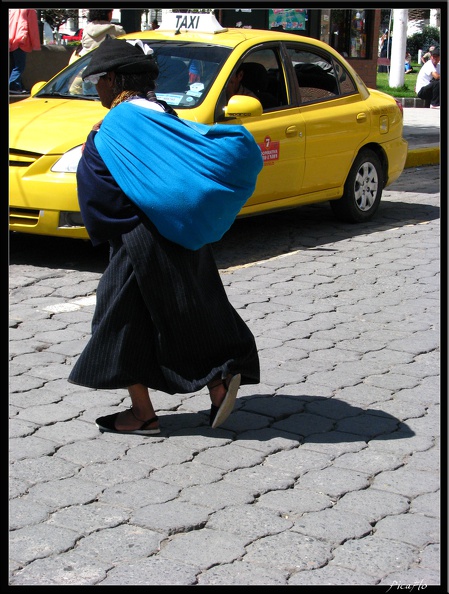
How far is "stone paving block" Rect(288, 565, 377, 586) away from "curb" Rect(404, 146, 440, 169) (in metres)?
10.5

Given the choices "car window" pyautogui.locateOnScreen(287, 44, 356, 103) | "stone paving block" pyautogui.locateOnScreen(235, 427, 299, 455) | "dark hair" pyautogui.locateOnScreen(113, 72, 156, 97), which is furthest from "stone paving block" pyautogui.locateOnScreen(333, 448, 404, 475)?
"car window" pyautogui.locateOnScreen(287, 44, 356, 103)

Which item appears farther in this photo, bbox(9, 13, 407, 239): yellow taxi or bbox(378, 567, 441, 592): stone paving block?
bbox(9, 13, 407, 239): yellow taxi

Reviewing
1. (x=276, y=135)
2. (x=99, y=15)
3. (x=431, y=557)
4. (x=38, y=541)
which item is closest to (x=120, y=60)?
(x=38, y=541)

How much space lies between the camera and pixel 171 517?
12.4 ft

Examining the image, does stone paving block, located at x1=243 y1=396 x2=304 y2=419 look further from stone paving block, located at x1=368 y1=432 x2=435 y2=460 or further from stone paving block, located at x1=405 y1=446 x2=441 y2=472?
stone paving block, located at x1=405 y1=446 x2=441 y2=472

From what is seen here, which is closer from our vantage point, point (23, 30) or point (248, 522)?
point (248, 522)

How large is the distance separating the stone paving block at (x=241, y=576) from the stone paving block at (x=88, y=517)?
52 cm

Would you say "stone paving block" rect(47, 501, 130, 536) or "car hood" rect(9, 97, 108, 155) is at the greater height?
"car hood" rect(9, 97, 108, 155)

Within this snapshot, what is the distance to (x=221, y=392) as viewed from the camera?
461 cm

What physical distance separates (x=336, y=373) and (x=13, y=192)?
125 inches

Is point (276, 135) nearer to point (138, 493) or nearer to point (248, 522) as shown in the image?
point (138, 493)

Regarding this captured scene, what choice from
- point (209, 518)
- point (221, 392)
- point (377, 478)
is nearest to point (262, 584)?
point (209, 518)

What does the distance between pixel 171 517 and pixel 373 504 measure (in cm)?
81

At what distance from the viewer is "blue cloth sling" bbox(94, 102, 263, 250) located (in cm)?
422
